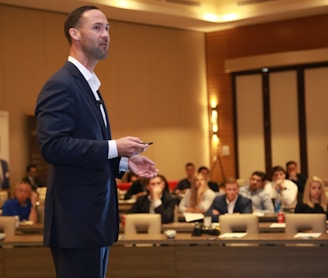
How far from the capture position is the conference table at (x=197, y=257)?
5.92 metres

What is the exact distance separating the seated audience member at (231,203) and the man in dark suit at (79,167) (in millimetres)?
6556

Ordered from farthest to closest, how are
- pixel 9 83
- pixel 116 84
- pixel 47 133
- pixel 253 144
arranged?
pixel 253 144, pixel 116 84, pixel 9 83, pixel 47 133

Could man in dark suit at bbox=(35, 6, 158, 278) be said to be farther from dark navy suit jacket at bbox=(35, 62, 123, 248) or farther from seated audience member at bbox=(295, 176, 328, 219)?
seated audience member at bbox=(295, 176, 328, 219)

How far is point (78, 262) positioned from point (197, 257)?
421 centimetres

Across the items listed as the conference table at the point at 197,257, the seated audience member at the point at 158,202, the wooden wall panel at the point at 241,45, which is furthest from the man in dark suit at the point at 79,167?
the wooden wall panel at the point at 241,45

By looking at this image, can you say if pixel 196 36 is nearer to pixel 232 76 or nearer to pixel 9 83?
pixel 232 76

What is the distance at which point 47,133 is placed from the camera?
203cm

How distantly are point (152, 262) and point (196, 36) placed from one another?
1179cm

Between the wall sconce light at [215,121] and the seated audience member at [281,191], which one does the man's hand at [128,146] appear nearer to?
the seated audience member at [281,191]

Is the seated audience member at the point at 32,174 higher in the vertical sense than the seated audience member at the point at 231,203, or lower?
higher

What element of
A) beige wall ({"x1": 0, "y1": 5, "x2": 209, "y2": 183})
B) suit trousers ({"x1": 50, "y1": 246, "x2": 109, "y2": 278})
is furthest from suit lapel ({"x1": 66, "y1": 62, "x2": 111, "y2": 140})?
beige wall ({"x1": 0, "y1": 5, "x2": 209, "y2": 183})

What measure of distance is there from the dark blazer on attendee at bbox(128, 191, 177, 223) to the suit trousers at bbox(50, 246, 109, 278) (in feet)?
20.5

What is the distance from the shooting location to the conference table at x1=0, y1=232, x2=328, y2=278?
592cm

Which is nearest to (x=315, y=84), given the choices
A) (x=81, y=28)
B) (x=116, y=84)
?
(x=116, y=84)
